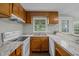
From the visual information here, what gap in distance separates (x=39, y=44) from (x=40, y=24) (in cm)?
122

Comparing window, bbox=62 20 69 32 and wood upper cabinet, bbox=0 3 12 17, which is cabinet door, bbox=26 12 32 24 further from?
wood upper cabinet, bbox=0 3 12 17

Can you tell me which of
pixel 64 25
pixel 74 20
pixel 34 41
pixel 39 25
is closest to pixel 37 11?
pixel 39 25

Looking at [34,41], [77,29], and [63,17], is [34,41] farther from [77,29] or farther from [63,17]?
[77,29]

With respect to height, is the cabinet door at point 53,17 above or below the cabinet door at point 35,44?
above

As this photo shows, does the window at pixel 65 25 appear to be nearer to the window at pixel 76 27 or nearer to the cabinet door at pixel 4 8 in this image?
the window at pixel 76 27

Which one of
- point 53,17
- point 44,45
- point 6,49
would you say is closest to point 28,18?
point 53,17

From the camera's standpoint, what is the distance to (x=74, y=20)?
23.8 feet

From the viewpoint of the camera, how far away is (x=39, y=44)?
17.8ft

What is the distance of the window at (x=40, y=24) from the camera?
6.22 meters

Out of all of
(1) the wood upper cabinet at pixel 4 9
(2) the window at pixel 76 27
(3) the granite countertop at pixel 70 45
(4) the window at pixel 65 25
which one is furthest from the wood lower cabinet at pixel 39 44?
(1) the wood upper cabinet at pixel 4 9

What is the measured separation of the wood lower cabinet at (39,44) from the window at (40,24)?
35.3 inches

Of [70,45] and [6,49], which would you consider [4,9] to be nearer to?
[6,49]

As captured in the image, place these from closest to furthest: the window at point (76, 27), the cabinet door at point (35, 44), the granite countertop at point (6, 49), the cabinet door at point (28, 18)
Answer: the granite countertop at point (6, 49) → the cabinet door at point (35, 44) → the cabinet door at point (28, 18) → the window at point (76, 27)

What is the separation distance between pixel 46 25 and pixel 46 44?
1117mm
